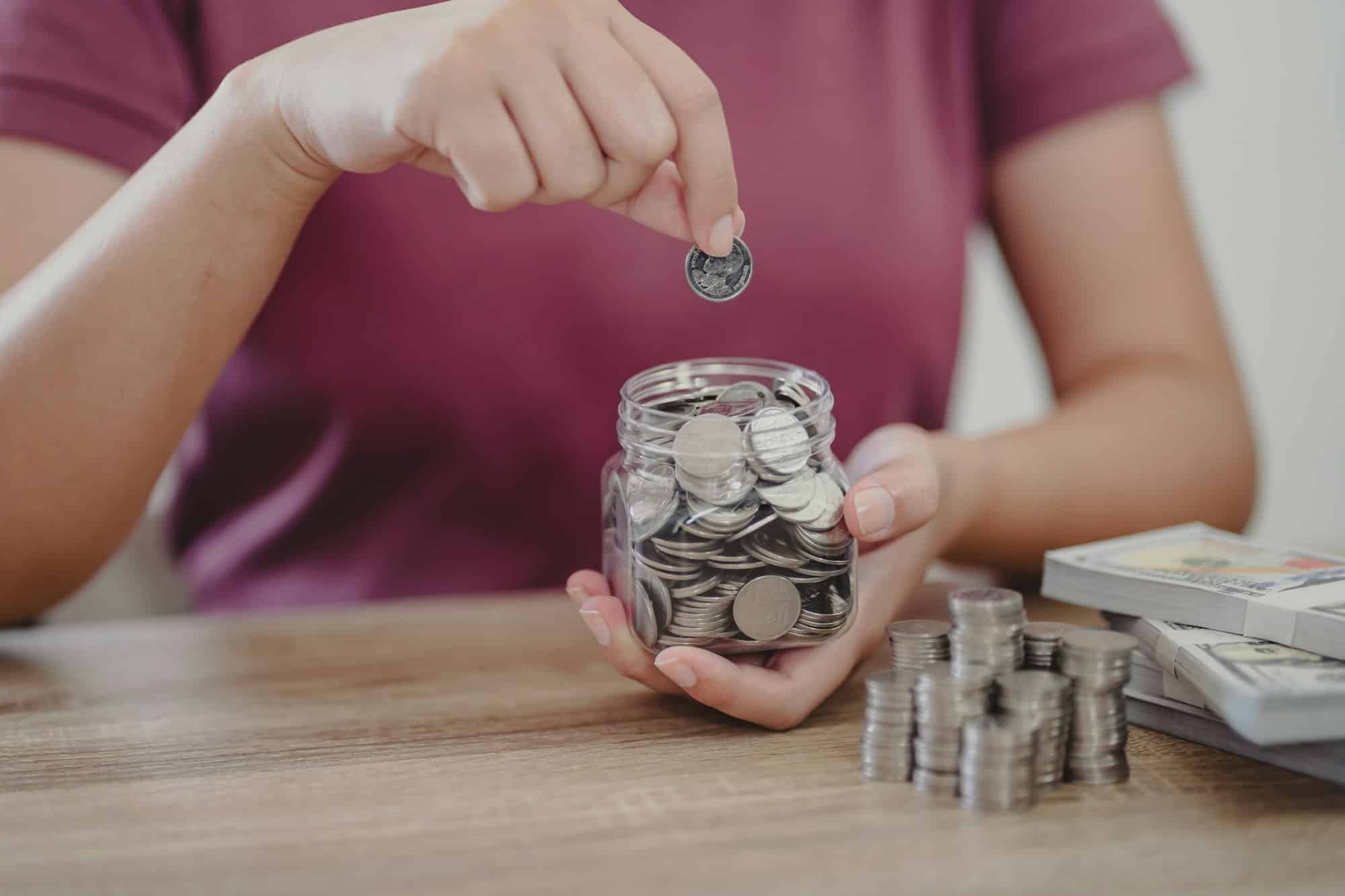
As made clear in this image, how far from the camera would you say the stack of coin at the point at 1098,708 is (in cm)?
68

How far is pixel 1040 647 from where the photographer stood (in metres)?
0.73

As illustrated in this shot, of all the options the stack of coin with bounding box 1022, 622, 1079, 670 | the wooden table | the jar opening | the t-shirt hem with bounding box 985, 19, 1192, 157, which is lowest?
the wooden table

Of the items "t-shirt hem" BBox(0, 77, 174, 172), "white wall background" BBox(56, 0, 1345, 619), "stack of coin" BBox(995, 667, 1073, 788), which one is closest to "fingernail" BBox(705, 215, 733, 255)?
"stack of coin" BBox(995, 667, 1073, 788)

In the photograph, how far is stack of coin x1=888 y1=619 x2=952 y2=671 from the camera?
75 cm

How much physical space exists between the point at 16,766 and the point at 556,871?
0.40 meters

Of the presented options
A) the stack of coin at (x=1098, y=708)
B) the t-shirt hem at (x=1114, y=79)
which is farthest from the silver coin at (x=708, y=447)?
the t-shirt hem at (x=1114, y=79)

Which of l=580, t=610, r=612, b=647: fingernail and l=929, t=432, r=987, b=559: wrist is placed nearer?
l=580, t=610, r=612, b=647: fingernail

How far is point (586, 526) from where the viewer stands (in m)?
1.29

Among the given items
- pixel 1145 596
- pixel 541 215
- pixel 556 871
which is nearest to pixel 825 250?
pixel 541 215

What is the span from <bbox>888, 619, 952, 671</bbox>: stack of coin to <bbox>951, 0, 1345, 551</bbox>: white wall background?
2.07m

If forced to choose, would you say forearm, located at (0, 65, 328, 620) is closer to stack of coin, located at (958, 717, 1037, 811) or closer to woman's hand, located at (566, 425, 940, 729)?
woman's hand, located at (566, 425, 940, 729)

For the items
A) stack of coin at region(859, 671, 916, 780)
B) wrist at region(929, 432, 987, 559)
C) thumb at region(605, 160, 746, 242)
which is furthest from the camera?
wrist at region(929, 432, 987, 559)

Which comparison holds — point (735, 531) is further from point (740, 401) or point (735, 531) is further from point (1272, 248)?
point (1272, 248)

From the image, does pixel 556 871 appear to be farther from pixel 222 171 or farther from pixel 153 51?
pixel 153 51
